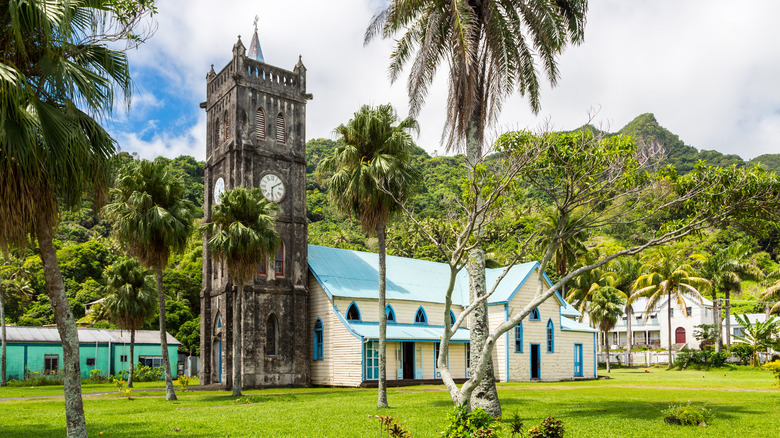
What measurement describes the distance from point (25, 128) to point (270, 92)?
28096 mm

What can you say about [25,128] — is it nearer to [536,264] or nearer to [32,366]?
[536,264]

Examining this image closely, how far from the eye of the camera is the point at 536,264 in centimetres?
4162

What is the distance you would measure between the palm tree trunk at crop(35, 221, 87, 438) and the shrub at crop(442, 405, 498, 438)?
23.6 feet

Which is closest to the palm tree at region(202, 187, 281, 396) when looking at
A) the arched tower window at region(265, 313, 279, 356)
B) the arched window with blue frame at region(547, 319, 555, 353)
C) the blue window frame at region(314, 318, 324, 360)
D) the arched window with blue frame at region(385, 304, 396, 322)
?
the arched tower window at region(265, 313, 279, 356)

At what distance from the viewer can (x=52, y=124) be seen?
1111 cm

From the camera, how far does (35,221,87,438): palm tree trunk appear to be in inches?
480

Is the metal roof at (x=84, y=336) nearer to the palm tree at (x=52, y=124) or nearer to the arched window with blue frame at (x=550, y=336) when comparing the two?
the arched window with blue frame at (x=550, y=336)

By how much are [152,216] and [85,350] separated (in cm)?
2442

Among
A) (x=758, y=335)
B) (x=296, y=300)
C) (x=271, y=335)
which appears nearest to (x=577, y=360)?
(x=758, y=335)

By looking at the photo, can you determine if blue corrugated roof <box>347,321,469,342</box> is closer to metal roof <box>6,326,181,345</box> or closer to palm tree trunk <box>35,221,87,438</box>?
metal roof <box>6,326,181,345</box>

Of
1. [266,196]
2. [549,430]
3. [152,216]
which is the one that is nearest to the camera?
[549,430]

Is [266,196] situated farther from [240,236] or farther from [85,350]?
[85,350]

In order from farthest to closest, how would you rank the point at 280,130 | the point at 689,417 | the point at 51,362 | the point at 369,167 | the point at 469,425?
the point at 51,362, the point at 280,130, the point at 369,167, the point at 689,417, the point at 469,425

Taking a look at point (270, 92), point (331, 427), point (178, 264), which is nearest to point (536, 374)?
point (270, 92)
